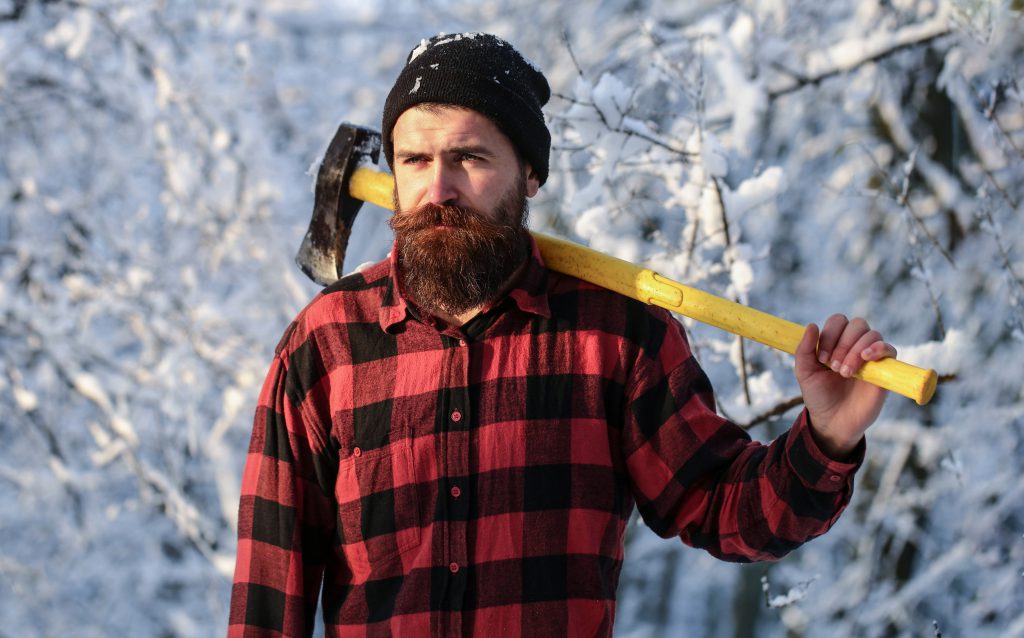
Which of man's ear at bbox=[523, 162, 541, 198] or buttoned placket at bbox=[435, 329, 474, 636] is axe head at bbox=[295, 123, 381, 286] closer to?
man's ear at bbox=[523, 162, 541, 198]

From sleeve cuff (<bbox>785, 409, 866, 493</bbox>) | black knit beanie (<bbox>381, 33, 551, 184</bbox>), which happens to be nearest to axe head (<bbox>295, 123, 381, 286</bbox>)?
black knit beanie (<bbox>381, 33, 551, 184</bbox>)

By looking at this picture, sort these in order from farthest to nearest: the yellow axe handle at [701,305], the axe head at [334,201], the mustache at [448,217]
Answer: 1. the axe head at [334,201]
2. the mustache at [448,217]
3. the yellow axe handle at [701,305]

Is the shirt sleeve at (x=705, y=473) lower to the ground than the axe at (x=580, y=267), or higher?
lower

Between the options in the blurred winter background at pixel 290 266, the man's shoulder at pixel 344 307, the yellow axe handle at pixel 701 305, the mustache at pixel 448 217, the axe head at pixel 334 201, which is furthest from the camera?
the blurred winter background at pixel 290 266

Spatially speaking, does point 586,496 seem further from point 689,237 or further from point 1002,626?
point 1002,626

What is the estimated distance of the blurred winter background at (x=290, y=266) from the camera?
419cm

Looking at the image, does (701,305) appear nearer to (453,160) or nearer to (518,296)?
(518,296)

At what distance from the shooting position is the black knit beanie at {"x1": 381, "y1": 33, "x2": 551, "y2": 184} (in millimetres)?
1790

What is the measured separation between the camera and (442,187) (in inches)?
68.8

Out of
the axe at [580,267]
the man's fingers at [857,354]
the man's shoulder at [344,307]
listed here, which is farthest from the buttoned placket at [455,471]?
the man's fingers at [857,354]

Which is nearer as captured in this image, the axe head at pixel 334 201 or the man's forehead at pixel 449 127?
the man's forehead at pixel 449 127

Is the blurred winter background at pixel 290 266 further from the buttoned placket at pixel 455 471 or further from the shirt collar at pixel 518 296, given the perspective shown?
the buttoned placket at pixel 455 471

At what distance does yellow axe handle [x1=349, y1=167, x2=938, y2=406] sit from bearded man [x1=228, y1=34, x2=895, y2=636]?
0.04 metres

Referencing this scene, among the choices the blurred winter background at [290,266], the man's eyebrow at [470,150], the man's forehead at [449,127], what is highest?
the blurred winter background at [290,266]
